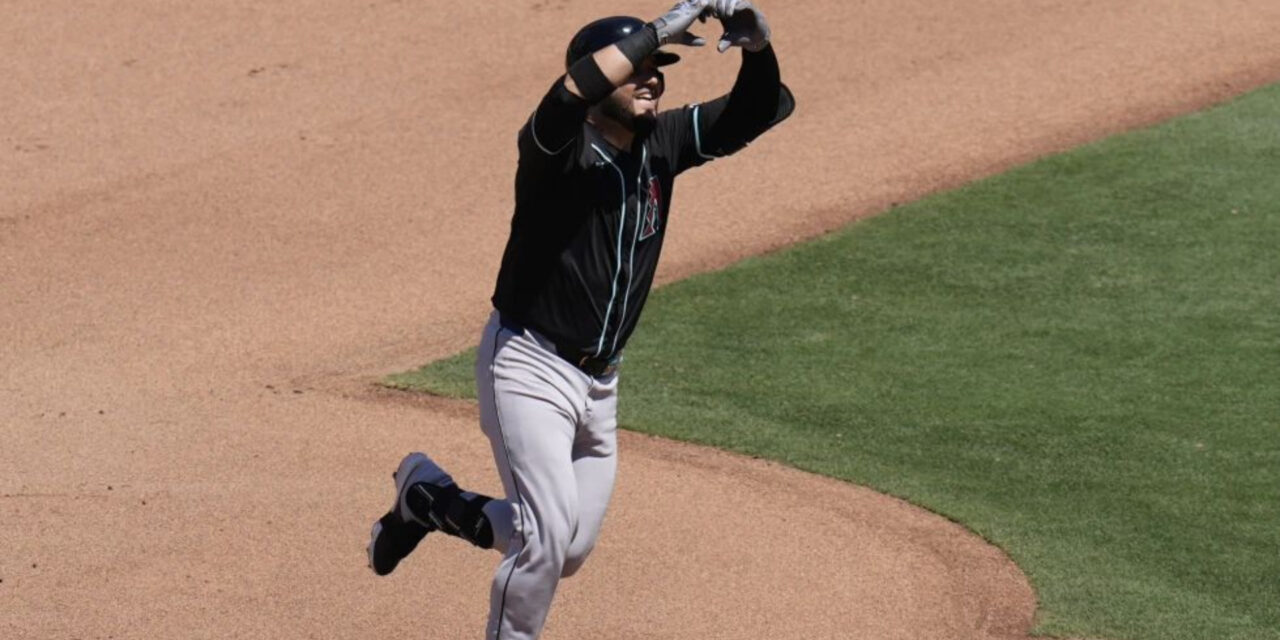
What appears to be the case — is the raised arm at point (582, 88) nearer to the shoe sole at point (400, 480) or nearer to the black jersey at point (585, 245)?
the black jersey at point (585, 245)

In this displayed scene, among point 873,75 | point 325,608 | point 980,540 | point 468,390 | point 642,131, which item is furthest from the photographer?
point 873,75

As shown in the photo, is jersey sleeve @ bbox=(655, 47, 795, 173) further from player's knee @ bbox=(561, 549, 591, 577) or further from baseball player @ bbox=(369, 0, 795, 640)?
player's knee @ bbox=(561, 549, 591, 577)

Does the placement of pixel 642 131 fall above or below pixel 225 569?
above

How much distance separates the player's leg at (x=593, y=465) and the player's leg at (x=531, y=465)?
4.5 inches

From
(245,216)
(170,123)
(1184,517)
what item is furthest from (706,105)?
(170,123)

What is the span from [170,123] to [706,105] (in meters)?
6.80

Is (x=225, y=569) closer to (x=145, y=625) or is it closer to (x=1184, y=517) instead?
(x=145, y=625)

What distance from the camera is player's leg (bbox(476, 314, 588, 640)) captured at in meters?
5.36

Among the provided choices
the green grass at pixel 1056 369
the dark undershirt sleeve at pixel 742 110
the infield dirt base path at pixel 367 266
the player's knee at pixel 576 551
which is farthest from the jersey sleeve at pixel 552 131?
the green grass at pixel 1056 369

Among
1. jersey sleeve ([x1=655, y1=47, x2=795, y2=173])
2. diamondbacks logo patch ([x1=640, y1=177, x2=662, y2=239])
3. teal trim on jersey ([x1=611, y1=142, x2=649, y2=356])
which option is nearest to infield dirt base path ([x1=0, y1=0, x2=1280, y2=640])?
teal trim on jersey ([x1=611, y1=142, x2=649, y2=356])

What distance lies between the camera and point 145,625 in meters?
→ 6.26

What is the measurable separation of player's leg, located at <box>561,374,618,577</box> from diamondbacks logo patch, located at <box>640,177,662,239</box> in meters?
0.46

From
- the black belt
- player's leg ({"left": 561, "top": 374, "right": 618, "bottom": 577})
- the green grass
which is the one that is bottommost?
the green grass

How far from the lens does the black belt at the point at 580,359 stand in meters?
5.43
